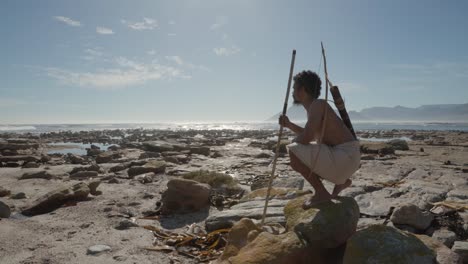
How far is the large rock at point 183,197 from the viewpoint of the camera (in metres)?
6.25

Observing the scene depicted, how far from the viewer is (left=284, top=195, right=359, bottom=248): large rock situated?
3.27 m

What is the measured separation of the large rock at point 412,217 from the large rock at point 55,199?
6.02 metres

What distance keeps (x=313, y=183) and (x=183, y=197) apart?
3.06m

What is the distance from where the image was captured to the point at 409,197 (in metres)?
5.41

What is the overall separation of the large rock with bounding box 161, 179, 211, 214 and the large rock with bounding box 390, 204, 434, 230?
3.55 m

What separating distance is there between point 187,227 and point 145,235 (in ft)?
2.60

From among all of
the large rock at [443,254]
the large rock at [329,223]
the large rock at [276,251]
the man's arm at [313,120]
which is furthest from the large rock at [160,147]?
the large rock at [443,254]

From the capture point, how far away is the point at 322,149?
3.86 meters

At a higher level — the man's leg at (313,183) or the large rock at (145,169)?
the man's leg at (313,183)

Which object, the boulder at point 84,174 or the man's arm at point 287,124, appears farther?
the boulder at point 84,174

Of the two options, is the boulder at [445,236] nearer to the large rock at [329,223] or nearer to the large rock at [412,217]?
the large rock at [412,217]

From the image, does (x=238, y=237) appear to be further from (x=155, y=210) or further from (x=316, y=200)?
(x=155, y=210)

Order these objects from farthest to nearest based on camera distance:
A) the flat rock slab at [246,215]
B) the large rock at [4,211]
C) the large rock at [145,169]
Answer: the large rock at [145,169] → the large rock at [4,211] → the flat rock slab at [246,215]

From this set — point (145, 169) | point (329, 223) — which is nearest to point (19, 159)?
point (145, 169)
